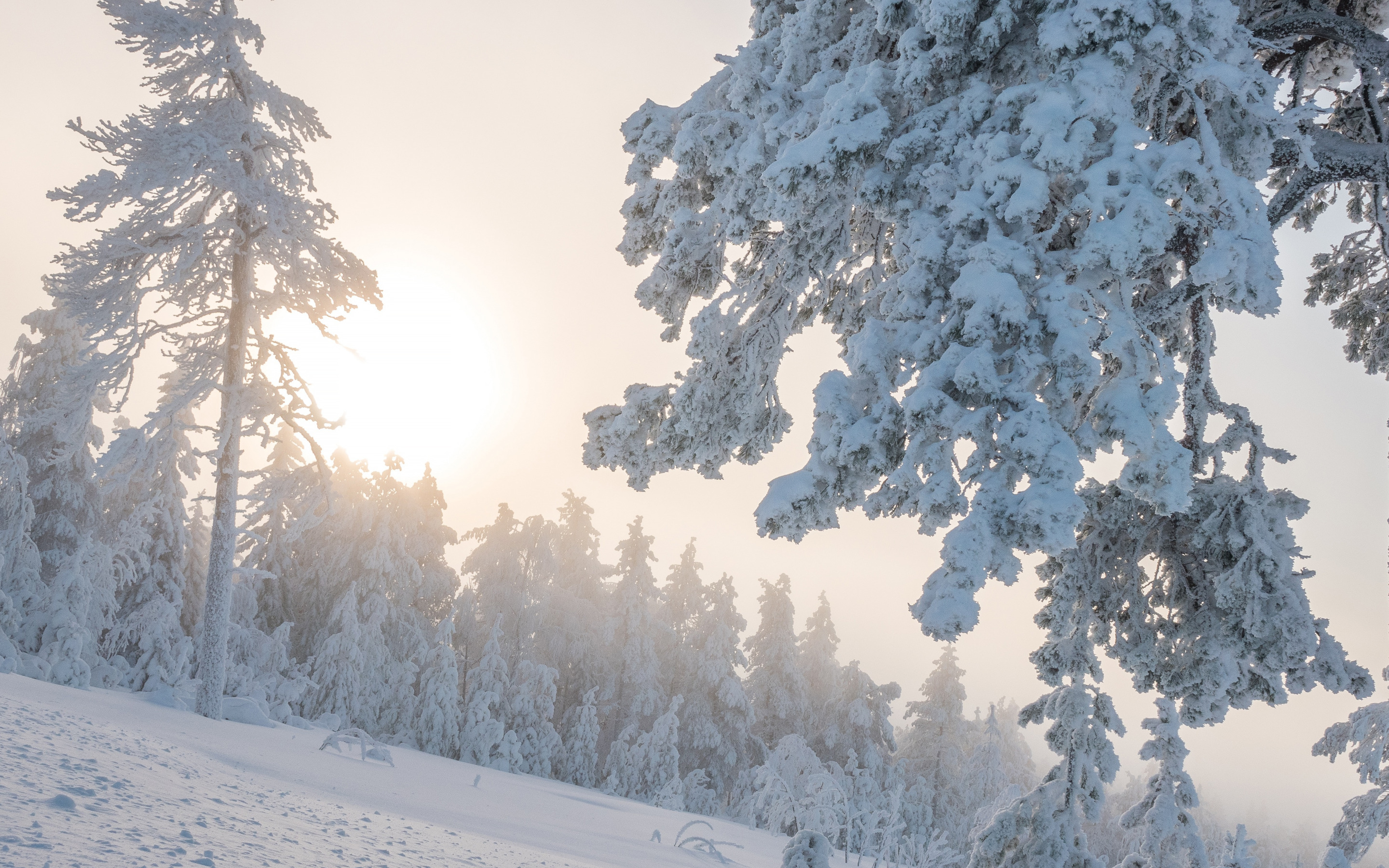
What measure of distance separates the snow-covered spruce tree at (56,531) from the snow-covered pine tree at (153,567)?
0.51 metres

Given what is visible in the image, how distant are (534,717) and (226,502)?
63.1 feet

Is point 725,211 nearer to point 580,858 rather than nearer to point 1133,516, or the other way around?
point 1133,516

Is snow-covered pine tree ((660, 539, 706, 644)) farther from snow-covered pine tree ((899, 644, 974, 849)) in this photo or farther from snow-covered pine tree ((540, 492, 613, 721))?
snow-covered pine tree ((899, 644, 974, 849))

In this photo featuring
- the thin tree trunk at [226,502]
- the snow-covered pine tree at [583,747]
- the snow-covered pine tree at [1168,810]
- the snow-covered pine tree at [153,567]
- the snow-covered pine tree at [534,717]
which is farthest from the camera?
the snow-covered pine tree at [583,747]

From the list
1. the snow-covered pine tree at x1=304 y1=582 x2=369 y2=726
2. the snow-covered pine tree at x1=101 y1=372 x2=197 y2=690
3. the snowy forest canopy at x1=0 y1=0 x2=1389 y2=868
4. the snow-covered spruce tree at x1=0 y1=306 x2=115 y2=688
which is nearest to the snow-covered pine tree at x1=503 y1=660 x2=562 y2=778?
the snow-covered pine tree at x1=304 y1=582 x2=369 y2=726

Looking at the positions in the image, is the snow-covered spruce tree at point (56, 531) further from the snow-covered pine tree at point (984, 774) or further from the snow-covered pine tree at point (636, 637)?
the snow-covered pine tree at point (984, 774)

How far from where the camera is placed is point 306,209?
43.9 feet

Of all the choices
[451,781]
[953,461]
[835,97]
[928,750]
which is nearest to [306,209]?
[451,781]

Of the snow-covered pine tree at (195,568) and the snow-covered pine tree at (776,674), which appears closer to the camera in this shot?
the snow-covered pine tree at (195,568)

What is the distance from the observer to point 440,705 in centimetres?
2614

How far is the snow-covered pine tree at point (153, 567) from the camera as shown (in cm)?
1967

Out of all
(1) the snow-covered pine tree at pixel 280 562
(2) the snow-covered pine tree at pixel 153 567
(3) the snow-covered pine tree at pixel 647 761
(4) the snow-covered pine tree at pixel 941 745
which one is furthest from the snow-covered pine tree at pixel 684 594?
(2) the snow-covered pine tree at pixel 153 567

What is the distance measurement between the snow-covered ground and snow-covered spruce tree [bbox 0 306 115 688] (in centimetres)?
863

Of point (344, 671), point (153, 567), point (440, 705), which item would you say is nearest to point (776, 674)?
point (440, 705)
